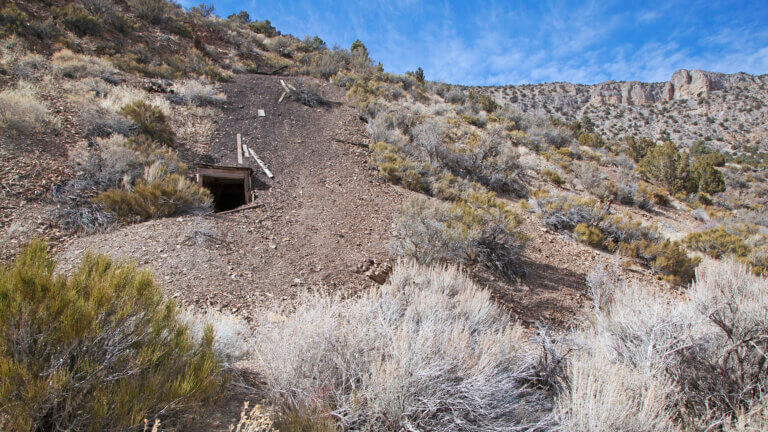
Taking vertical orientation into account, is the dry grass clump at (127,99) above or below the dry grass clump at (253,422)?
above

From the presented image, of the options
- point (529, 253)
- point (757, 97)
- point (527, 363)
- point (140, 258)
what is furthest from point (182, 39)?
point (757, 97)

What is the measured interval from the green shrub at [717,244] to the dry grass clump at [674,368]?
5.48 metres

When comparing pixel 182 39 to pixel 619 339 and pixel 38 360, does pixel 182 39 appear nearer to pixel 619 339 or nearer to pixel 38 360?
pixel 38 360

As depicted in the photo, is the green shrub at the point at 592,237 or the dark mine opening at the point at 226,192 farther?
the dark mine opening at the point at 226,192

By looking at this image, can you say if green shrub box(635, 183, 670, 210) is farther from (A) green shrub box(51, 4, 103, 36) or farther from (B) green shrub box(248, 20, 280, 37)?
(B) green shrub box(248, 20, 280, 37)

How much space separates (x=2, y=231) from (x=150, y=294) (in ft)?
14.9

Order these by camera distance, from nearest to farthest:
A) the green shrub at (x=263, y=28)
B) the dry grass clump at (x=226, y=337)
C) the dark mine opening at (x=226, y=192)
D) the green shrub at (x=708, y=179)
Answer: the dry grass clump at (x=226, y=337) < the dark mine opening at (x=226, y=192) < the green shrub at (x=708, y=179) < the green shrub at (x=263, y=28)

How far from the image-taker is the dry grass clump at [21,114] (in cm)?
625

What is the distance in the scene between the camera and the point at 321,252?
17.7ft

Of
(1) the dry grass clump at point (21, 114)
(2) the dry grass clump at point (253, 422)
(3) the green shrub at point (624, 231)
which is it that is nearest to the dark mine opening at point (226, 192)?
(1) the dry grass clump at point (21, 114)

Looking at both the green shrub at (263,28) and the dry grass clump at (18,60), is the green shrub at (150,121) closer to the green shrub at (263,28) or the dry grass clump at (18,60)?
the dry grass clump at (18,60)

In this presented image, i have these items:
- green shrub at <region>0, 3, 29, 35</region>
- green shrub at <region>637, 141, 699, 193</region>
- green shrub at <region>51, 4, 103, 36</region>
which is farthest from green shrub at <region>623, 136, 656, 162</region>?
green shrub at <region>0, 3, 29, 35</region>

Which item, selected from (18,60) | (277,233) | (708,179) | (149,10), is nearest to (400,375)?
(277,233)

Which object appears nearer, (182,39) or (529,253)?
(529,253)
